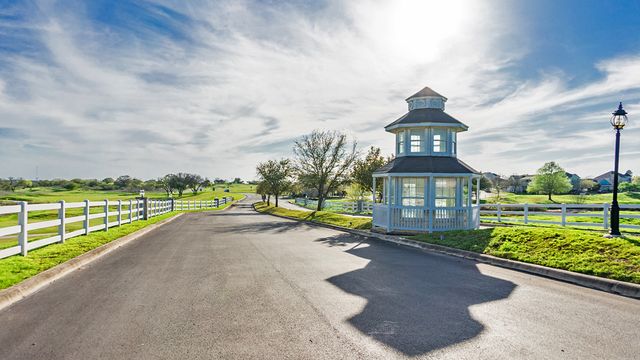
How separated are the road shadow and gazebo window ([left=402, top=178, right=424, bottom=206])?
8.62m

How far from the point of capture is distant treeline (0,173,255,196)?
347ft

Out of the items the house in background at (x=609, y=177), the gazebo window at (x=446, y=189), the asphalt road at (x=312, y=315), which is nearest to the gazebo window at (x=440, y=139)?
the gazebo window at (x=446, y=189)

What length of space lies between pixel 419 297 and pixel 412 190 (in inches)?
541

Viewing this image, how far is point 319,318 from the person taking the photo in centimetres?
533

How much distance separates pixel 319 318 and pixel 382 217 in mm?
13680

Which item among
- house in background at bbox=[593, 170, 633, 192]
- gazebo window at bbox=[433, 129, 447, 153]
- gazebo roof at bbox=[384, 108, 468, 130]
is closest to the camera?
gazebo roof at bbox=[384, 108, 468, 130]

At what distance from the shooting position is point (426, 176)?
56.2 ft

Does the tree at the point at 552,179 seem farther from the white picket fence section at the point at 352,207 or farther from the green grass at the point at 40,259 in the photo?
the green grass at the point at 40,259

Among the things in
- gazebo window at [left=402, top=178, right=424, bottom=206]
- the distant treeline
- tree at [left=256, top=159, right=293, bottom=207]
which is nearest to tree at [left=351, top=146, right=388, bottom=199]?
tree at [left=256, top=159, right=293, bottom=207]

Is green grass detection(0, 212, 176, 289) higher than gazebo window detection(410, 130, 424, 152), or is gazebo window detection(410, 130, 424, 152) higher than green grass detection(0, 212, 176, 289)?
gazebo window detection(410, 130, 424, 152)

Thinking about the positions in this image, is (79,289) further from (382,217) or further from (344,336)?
(382,217)

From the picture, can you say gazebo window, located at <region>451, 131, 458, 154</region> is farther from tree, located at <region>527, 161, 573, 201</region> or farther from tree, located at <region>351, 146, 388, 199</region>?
tree, located at <region>527, 161, 573, 201</region>

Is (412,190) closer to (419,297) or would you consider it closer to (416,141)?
(416,141)

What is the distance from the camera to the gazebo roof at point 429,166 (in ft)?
56.7
